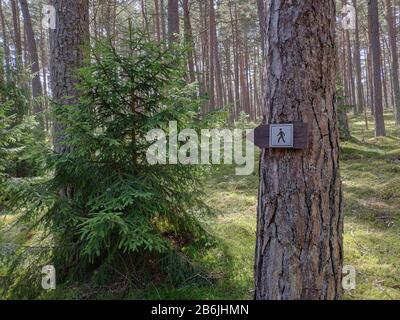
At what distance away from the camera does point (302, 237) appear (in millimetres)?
2301

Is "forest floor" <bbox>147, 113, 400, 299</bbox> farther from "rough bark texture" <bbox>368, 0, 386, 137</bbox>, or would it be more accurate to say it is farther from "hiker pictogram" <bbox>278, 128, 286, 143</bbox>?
"rough bark texture" <bbox>368, 0, 386, 137</bbox>

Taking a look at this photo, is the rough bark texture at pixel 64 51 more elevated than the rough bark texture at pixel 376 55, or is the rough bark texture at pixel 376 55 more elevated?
the rough bark texture at pixel 376 55

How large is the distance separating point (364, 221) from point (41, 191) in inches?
179

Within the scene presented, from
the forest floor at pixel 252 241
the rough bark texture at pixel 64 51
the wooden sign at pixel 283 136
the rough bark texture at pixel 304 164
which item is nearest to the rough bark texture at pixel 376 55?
the forest floor at pixel 252 241

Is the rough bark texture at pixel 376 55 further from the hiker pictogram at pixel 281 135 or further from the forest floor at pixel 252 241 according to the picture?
the hiker pictogram at pixel 281 135

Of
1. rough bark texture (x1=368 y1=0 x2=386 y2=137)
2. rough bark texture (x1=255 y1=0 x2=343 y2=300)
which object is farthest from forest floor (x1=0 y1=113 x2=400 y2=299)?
rough bark texture (x1=368 y1=0 x2=386 y2=137)

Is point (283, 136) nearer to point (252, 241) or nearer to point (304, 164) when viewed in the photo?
point (304, 164)

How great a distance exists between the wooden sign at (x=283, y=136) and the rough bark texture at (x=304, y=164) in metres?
0.05

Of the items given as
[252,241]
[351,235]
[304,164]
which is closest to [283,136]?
[304,164]

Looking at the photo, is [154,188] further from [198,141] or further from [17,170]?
[17,170]

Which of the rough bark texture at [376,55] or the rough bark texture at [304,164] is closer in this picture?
the rough bark texture at [304,164]

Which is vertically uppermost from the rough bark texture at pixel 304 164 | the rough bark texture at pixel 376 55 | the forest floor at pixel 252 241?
the rough bark texture at pixel 376 55

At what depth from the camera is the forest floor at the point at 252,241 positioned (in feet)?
10.9
